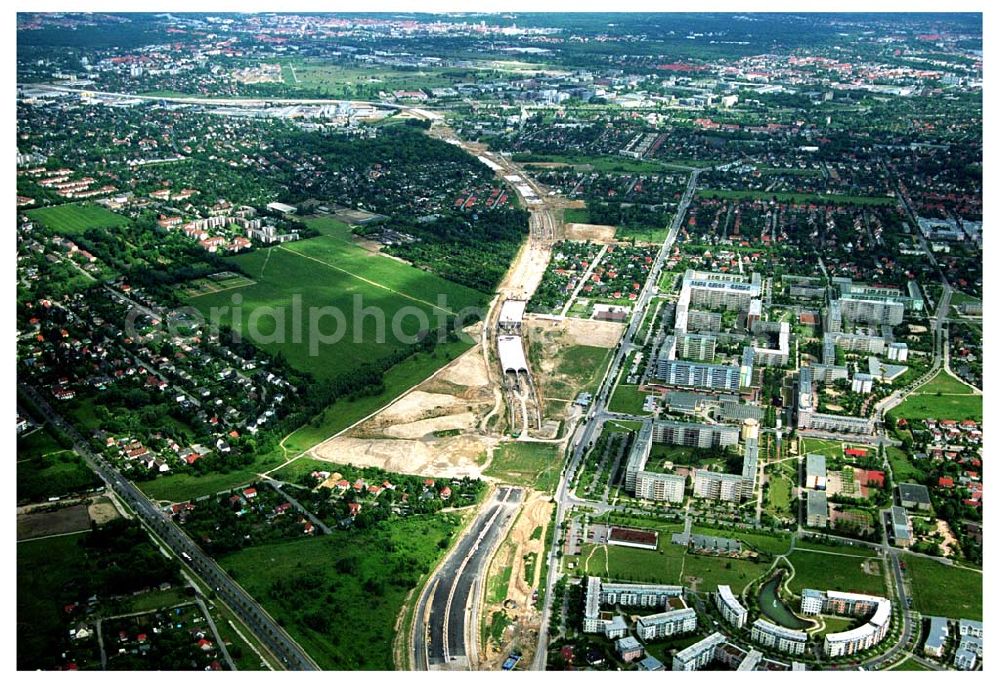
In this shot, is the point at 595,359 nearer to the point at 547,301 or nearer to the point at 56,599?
the point at 547,301

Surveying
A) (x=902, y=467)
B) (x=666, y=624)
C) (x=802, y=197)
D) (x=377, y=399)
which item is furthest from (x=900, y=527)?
(x=802, y=197)

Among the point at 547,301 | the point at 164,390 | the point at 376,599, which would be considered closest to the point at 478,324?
the point at 547,301

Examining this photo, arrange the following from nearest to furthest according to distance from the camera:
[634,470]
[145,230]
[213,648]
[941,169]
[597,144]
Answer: [213,648] → [634,470] → [145,230] → [941,169] → [597,144]

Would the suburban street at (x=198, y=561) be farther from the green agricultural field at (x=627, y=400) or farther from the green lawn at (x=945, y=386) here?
the green lawn at (x=945, y=386)

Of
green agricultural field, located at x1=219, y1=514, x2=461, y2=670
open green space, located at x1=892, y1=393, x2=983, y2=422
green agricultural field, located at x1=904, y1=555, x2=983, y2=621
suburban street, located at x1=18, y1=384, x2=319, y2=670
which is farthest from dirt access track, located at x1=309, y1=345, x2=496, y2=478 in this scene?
open green space, located at x1=892, y1=393, x2=983, y2=422

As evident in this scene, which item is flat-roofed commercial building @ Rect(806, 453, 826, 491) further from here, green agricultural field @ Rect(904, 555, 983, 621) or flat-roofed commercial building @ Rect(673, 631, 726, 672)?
flat-roofed commercial building @ Rect(673, 631, 726, 672)

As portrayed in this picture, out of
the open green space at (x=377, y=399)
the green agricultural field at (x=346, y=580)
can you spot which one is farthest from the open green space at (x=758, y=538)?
the open green space at (x=377, y=399)
